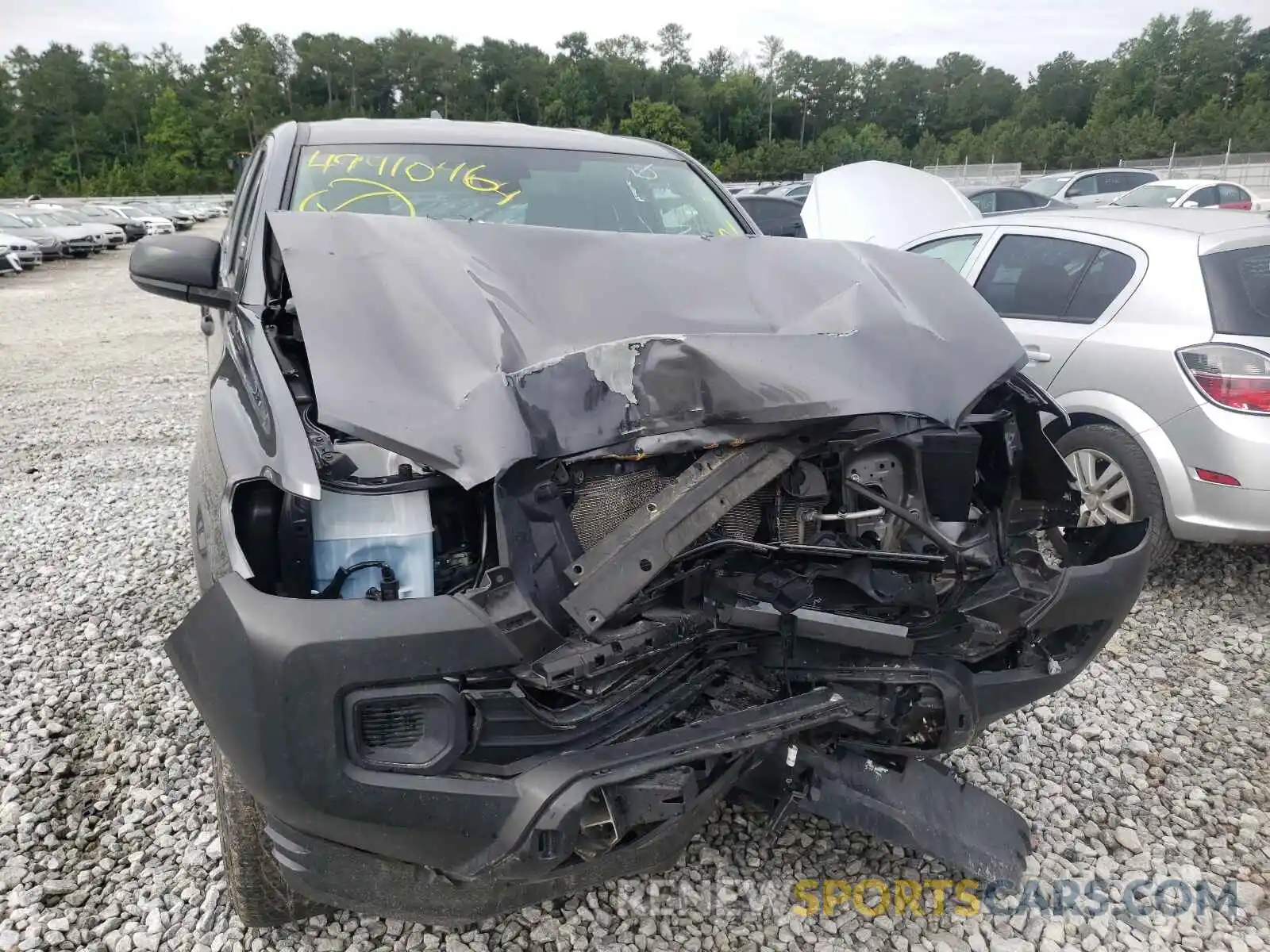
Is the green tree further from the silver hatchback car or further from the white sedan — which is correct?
the silver hatchback car

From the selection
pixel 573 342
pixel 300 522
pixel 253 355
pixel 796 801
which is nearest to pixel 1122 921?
Result: pixel 796 801

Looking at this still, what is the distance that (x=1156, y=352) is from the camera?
362 cm

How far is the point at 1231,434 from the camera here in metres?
3.36

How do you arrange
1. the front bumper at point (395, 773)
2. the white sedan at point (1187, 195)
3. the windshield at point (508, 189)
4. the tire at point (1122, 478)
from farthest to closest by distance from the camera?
the white sedan at point (1187, 195) → the tire at point (1122, 478) → the windshield at point (508, 189) → the front bumper at point (395, 773)

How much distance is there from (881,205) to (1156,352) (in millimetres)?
3294

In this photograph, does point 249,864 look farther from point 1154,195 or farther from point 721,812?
point 1154,195

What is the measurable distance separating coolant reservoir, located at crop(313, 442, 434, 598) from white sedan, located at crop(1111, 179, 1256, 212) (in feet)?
57.1

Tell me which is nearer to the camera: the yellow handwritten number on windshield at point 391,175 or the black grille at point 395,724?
the black grille at point 395,724

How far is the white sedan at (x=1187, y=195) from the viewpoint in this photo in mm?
15500

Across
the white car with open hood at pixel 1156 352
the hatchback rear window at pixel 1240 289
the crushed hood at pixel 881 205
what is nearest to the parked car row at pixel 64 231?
the crushed hood at pixel 881 205

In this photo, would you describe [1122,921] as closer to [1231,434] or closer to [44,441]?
[1231,434]

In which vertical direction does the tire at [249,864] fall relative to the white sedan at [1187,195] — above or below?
below

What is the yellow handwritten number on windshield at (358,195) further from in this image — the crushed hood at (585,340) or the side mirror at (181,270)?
the crushed hood at (585,340)

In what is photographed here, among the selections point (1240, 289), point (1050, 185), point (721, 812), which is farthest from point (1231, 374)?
point (1050, 185)
